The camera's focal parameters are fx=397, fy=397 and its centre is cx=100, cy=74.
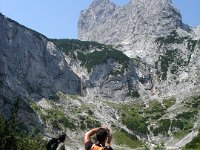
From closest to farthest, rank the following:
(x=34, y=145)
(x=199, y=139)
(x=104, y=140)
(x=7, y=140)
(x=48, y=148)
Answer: (x=104, y=140), (x=48, y=148), (x=7, y=140), (x=34, y=145), (x=199, y=139)

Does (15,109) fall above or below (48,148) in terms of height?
above

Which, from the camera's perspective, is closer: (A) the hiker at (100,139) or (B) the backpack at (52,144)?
(A) the hiker at (100,139)

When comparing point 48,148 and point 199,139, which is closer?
point 48,148

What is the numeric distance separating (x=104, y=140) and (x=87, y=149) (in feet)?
1.96

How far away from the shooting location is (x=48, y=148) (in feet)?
50.6

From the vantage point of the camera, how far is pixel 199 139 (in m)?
123

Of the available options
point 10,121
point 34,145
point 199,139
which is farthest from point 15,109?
point 199,139

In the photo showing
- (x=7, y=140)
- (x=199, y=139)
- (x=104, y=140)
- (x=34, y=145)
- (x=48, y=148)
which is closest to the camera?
(x=104, y=140)

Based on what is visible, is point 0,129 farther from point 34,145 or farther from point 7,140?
point 34,145

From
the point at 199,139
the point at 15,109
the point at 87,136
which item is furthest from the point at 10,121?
the point at 199,139

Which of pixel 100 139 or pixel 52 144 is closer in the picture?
pixel 100 139

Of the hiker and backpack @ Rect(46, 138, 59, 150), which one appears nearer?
the hiker

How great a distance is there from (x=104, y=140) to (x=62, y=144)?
384cm

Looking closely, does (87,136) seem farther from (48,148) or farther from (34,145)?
(34,145)
